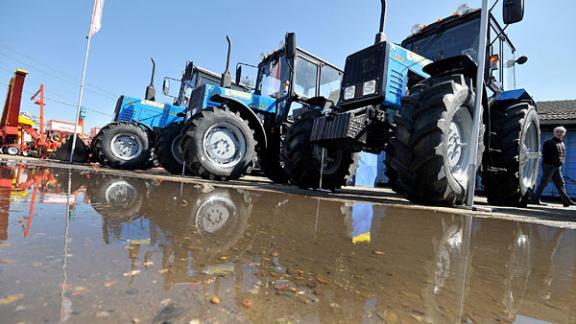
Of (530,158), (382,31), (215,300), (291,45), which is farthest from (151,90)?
(215,300)

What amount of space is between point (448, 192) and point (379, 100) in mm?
1613

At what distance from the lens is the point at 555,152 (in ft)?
17.3

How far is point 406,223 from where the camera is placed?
6.55ft

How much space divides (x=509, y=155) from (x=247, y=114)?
13.6ft

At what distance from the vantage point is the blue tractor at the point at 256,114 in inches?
190

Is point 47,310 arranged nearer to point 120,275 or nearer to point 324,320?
point 120,275

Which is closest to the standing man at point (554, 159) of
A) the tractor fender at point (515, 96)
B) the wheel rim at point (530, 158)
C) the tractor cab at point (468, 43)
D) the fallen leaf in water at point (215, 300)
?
the wheel rim at point (530, 158)

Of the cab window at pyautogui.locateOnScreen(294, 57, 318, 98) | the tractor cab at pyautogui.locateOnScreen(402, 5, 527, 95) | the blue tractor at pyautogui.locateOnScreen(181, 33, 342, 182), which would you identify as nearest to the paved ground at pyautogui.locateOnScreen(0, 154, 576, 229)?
the blue tractor at pyautogui.locateOnScreen(181, 33, 342, 182)

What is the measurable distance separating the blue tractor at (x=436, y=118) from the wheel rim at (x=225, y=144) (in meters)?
0.83

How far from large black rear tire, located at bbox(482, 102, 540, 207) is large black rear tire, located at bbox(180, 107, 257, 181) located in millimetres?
3617

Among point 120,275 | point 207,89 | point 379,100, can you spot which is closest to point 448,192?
point 379,100

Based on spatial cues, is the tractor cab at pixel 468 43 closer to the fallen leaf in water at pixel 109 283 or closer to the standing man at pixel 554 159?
the standing man at pixel 554 159

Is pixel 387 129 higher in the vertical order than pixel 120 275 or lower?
higher

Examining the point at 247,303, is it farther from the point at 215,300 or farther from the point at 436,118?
the point at 436,118
